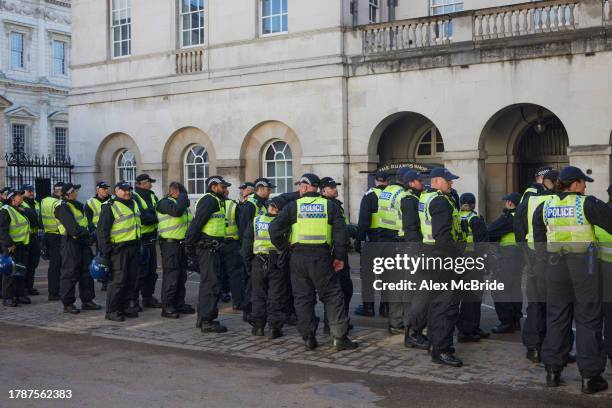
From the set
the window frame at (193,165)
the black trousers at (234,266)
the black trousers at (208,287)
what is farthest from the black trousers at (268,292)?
the window frame at (193,165)

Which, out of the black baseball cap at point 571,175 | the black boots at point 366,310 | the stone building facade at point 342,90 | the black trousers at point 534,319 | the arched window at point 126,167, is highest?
the stone building facade at point 342,90

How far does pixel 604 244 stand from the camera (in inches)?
290

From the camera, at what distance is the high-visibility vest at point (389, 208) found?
10625mm

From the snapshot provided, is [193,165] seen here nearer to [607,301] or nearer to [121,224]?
[121,224]

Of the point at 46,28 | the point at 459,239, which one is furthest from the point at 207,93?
the point at 46,28

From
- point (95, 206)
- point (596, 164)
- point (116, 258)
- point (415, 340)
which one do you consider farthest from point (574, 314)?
point (596, 164)

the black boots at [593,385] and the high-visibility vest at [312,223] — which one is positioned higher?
the high-visibility vest at [312,223]

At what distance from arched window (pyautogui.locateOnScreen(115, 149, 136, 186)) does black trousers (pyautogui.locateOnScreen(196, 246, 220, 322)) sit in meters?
16.3

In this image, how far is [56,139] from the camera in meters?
50.7

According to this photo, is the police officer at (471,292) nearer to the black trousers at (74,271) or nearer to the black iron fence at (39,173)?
the black trousers at (74,271)

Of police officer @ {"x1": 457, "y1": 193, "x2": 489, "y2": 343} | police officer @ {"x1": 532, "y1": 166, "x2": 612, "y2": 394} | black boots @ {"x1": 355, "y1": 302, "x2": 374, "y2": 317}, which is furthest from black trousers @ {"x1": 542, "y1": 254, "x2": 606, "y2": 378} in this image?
black boots @ {"x1": 355, "y1": 302, "x2": 374, "y2": 317}

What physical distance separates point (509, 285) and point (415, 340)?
181 cm

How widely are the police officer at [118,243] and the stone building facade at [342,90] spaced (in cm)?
1009

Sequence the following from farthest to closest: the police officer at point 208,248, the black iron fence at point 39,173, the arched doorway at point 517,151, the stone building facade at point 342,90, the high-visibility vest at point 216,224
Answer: the black iron fence at point 39,173, the arched doorway at point 517,151, the stone building facade at point 342,90, the high-visibility vest at point 216,224, the police officer at point 208,248
